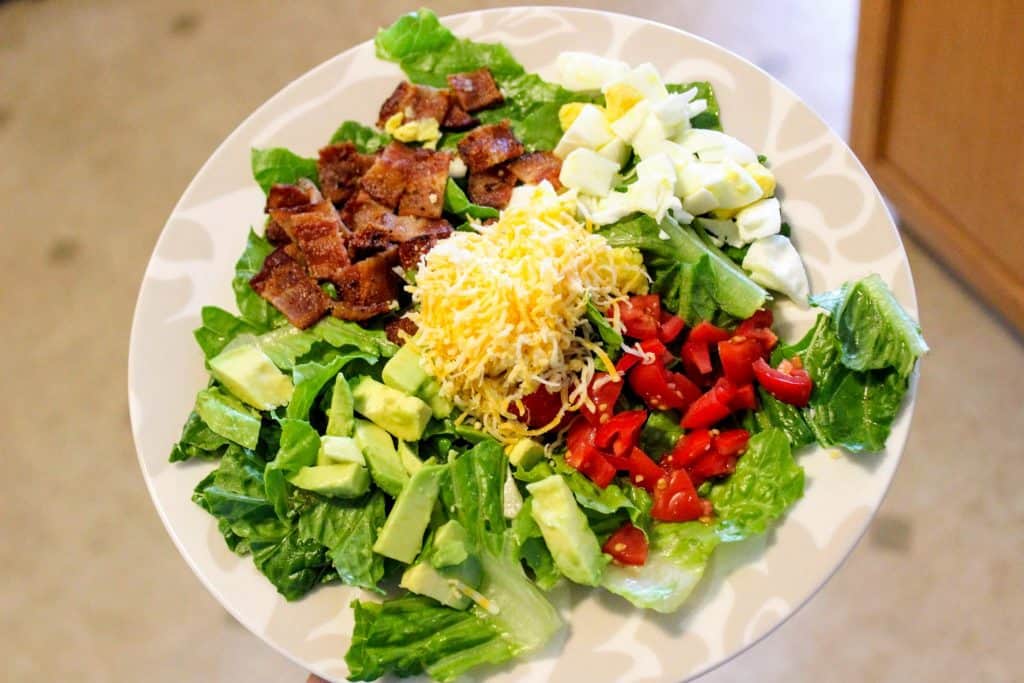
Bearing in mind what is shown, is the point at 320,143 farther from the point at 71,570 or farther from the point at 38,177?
the point at 38,177

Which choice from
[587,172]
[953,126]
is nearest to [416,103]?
[587,172]

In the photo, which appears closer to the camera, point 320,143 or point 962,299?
point 320,143

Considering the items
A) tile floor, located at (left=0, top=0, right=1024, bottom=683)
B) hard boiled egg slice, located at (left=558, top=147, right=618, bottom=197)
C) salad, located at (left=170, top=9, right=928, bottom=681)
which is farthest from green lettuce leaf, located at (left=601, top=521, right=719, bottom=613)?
tile floor, located at (left=0, top=0, right=1024, bottom=683)

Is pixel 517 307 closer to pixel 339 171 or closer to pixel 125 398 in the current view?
pixel 339 171

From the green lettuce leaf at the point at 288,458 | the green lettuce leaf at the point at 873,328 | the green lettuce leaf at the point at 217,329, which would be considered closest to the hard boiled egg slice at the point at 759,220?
the green lettuce leaf at the point at 873,328

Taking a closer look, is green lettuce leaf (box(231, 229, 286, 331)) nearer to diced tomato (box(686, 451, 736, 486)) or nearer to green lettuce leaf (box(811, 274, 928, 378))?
diced tomato (box(686, 451, 736, 486))

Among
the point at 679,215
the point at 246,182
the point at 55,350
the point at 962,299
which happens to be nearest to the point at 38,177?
the point at 55,350
